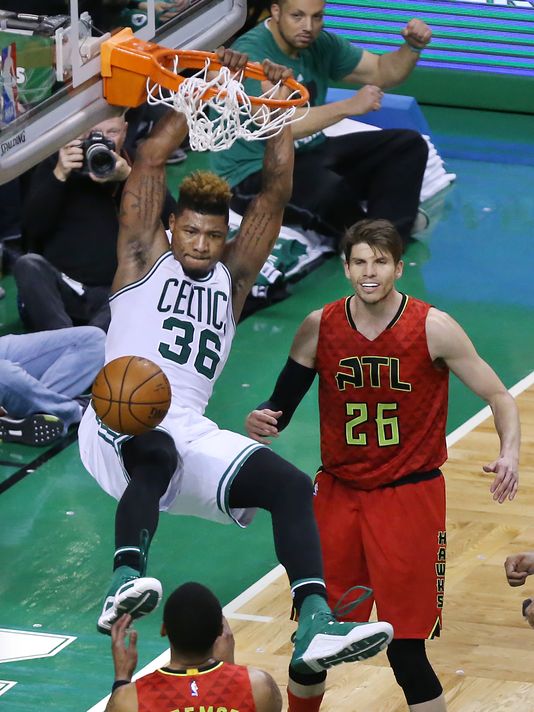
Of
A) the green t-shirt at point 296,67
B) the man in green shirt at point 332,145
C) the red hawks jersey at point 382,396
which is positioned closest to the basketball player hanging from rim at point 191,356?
the red hawks jersey at point 382,396

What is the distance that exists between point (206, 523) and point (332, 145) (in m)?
4.30

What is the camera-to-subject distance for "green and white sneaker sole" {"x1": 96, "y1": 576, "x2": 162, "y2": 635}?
5.24 metres

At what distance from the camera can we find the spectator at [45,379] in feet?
27.8

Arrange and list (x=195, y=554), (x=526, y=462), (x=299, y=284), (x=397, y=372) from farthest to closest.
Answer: (x=299, y=284)
(x=526, y=462)
(x=195, y=554)
(x=397, y=372)

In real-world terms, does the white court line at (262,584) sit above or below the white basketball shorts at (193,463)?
below

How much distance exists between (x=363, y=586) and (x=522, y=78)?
9.60 m

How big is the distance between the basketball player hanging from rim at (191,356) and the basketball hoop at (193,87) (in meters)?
0.09

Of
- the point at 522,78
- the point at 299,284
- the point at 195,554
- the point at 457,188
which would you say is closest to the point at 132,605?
the point at 195,554

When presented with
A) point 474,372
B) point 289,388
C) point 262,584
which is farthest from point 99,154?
point 474,372

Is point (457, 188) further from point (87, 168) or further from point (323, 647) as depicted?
point (323, 647)

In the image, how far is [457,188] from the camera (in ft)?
42.6

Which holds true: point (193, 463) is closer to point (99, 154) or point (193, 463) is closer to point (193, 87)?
point (193, 87)

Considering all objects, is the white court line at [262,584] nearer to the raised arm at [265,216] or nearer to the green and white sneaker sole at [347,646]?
the green and white sneaker sole at [347,646]

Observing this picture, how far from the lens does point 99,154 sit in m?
9.17
